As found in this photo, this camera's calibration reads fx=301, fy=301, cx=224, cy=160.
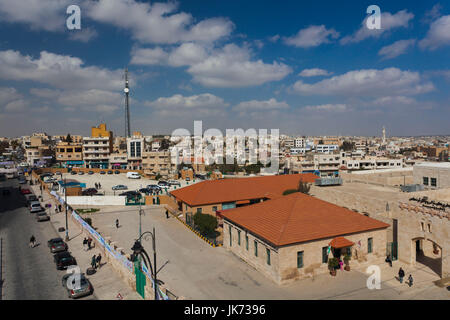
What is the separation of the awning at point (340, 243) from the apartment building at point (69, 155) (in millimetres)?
96494

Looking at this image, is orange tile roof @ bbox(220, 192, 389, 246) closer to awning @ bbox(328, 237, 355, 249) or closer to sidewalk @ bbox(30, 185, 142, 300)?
awning @ bbox(328, 237, 355, 249)

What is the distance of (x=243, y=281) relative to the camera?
20141mm

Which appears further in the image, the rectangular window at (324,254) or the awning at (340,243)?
the rectangular window at (324,254)

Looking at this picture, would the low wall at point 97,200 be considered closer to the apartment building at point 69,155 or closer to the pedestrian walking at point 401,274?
the pedestrian walking at point 401,274

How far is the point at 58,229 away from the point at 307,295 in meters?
29.0

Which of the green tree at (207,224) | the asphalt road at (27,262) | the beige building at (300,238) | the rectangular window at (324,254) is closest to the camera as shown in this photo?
the asphalt road at (27,262)

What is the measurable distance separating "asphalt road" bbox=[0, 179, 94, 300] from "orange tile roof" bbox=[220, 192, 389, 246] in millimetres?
13596

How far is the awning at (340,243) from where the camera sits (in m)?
20.8

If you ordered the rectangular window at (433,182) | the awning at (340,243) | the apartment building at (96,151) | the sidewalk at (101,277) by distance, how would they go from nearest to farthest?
1. the sidewalk at (101,277)
2. the awning at (340,243)
3. the rectangular window at (433,182)
4. the apartment building at (96,151)

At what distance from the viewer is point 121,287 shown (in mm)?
20328

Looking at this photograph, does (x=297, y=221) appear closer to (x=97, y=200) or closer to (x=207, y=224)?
(x=207, y=224)

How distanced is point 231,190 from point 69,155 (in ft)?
264

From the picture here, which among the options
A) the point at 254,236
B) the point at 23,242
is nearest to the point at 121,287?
the point at 254,236

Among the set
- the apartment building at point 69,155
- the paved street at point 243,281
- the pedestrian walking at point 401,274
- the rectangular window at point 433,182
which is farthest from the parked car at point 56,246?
the apartment building at point 69,155
